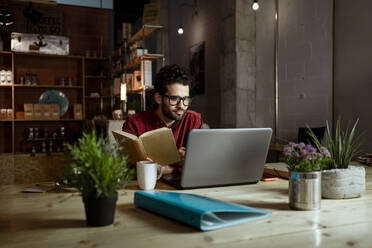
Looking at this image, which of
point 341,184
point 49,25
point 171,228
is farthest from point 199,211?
point 49,25

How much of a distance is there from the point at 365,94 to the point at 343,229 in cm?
292

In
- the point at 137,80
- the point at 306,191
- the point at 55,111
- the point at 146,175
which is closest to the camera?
the point at 306,191

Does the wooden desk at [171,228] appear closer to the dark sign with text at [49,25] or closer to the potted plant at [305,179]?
the potted plant at [305,179]

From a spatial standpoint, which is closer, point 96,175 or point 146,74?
point 96,175

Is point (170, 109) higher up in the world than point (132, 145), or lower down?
higher up

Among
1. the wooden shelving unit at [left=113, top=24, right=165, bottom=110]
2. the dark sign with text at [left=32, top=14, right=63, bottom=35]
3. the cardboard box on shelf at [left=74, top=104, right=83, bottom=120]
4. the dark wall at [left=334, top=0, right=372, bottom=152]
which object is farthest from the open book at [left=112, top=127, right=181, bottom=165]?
the dark sign with text at [left=32, top=14, right=63, bottom=35]

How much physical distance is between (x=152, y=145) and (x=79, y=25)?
600cm

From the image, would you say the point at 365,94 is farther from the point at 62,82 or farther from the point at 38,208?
the point at 62,82

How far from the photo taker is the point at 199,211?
0.85 metres

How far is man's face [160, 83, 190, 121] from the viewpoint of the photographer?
6.88 ft

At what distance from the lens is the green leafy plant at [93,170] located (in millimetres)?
841

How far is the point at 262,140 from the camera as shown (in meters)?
1.36

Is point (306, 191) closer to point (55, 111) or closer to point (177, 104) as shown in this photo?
point (177, 104)

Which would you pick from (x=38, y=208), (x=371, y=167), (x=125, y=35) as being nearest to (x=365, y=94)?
(x=371, y=167)
